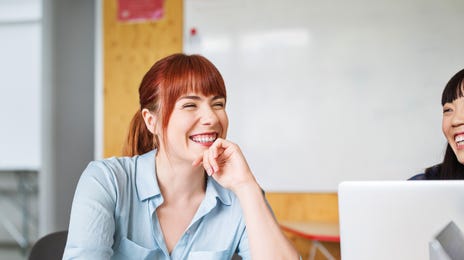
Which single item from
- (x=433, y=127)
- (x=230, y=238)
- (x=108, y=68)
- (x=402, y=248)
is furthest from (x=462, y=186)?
(x=108, y=68)

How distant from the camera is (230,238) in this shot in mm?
1232

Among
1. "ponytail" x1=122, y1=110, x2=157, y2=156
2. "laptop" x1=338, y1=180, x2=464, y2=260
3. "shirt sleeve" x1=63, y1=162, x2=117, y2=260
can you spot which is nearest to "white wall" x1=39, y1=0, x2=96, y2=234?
"ponytail" x1=122, y1=110, x2=157, y2=156

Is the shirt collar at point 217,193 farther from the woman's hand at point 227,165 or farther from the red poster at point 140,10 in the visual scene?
the red poster at point 140,10

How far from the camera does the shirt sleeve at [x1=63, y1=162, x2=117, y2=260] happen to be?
1000 millimetres

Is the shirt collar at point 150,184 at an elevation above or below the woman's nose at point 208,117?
below

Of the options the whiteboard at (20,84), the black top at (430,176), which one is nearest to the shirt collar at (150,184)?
the black top at (430,176)

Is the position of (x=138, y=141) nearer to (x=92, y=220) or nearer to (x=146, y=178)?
(x=146, y=178)

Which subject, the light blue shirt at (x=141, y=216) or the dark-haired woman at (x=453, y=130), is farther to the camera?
the dark-haired woman at (x=453, y=130)

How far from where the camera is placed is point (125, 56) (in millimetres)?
2914

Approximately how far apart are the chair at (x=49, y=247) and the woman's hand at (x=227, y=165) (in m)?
0.42

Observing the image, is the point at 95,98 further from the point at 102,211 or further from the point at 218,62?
the point at 102,211

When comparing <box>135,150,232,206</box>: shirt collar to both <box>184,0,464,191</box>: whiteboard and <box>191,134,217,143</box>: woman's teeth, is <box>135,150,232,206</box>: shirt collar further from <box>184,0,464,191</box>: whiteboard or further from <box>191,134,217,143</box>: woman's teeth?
<box>184,0,464,191</box>: whiteboard

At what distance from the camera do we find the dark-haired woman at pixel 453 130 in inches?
53.2

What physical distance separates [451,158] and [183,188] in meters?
0.90
